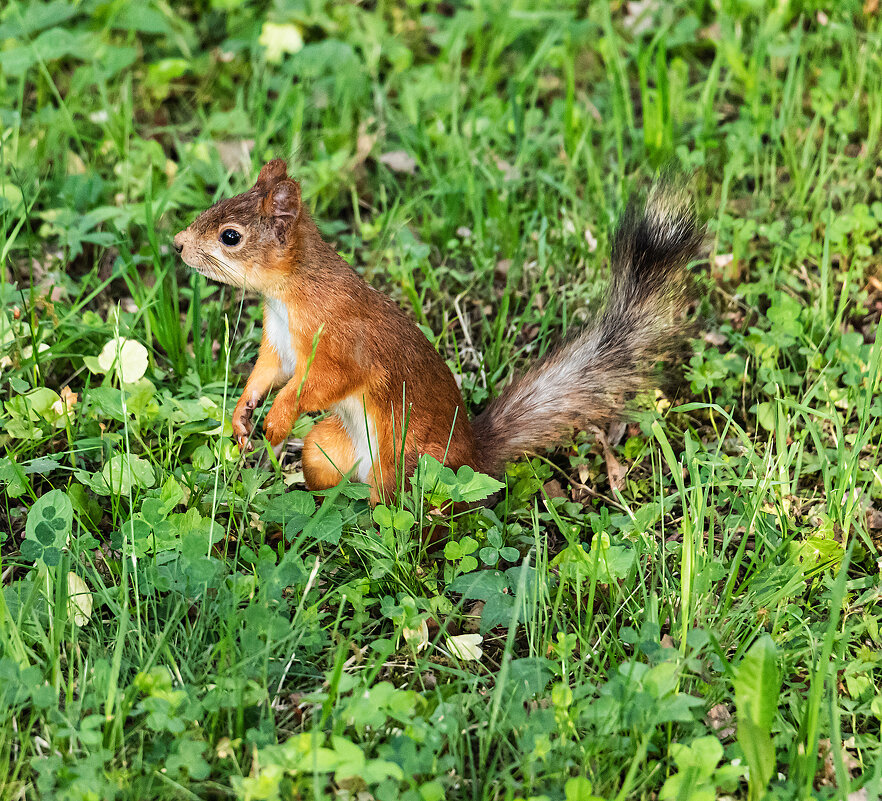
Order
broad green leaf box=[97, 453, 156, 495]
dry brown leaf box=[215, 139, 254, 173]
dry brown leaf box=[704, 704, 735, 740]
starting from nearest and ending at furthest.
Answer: dry brown leaf box=[704, 704, 735, 740]
broad green leaf box=[97, 453, 156, 495]
dry brown leaf box=[215, 139, 254, 173]

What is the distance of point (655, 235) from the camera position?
2.40 meters

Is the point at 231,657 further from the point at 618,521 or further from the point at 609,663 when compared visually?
the point at 618,521

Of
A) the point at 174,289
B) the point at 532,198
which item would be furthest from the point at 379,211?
the point at 174,289

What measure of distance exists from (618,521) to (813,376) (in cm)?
86

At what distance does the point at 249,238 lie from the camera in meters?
2.27

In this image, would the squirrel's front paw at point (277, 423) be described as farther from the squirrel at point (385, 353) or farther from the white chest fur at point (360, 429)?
the white chest fur at point (360, 429)

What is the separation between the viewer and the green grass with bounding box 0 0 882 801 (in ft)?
5.60

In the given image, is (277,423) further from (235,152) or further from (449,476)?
(235,152)

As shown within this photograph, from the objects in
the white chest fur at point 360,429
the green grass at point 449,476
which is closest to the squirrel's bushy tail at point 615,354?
the green grass at point 449,476

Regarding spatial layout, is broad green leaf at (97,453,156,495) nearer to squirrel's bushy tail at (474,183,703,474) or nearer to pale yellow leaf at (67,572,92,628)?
pale yellow leaf at (67,572,92,628)

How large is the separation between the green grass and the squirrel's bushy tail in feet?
0.41

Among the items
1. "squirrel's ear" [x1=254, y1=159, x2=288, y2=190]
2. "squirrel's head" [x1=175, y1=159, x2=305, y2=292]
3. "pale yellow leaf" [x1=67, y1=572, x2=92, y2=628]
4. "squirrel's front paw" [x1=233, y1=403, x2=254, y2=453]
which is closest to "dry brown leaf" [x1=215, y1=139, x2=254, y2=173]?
"squirrel's ear" [x1=254, y1=159, x2=288, y2=190]

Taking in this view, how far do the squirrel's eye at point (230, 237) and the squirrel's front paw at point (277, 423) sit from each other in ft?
1.33

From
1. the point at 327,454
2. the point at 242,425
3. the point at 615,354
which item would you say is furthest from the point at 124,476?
the point at 615,354
